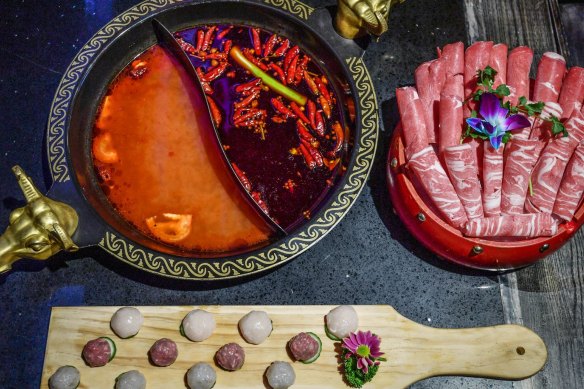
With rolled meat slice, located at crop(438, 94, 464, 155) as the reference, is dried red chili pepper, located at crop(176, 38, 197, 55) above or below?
above

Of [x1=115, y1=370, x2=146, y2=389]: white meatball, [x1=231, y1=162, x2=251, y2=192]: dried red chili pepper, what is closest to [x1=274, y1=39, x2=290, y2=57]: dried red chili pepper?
[x1=231, y1=162, x2=251, y2=192]: dried red chili pepper

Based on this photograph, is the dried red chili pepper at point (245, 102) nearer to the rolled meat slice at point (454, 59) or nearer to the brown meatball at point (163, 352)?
the rolled meat slice at point (454, 59)

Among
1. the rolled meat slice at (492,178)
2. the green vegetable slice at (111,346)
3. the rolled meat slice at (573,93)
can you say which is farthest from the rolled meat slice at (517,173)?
the green vegetable slice at (111,346)

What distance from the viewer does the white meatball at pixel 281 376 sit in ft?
7.89

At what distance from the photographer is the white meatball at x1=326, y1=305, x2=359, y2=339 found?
8.22 feet

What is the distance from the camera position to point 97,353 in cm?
242

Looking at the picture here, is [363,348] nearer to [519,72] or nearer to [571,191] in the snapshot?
[571,191]

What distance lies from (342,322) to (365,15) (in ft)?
4.73

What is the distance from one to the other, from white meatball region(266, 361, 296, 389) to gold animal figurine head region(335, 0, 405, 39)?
163 centimetres

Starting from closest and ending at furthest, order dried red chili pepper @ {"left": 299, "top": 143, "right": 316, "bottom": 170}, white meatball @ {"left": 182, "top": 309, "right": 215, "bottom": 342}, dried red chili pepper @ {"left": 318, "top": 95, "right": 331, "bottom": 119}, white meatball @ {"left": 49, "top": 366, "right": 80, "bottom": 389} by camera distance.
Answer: white meatball @ {"left": 49, "top": 366, "right": 80, "bottom": 389} → white meatball @ {"left": 182, "top": 309, "right": 215, "bottom": 342} → dried red chili pepper @ {"left": 299, "top": 143, "right": 316, "bottom": 170} → dried red chili pepper @ {"left": 318, "top": 95, "right": 331, "bottom": 119}

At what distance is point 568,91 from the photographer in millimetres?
2611

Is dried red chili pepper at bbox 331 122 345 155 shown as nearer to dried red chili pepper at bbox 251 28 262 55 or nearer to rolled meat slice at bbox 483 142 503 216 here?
dried red chili pepper at bbox 251 28 262 55

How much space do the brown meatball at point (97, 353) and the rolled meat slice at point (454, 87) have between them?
6.22ft

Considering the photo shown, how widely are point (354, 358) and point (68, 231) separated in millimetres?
1329
